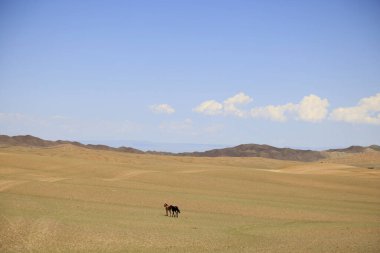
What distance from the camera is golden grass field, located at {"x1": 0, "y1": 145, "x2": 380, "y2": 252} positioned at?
15352 millimetres

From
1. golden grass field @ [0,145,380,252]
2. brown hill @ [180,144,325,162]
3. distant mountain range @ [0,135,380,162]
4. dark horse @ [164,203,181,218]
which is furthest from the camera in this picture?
brown hill @ [180,144,325,162]

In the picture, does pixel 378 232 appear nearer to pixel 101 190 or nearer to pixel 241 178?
pixel 101 190

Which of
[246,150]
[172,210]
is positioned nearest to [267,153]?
[246,150]

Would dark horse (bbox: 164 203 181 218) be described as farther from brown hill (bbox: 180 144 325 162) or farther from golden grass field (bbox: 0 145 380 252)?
brown hill (bbox: 180 144 325 162)

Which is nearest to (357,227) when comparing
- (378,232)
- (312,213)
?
(378,232)

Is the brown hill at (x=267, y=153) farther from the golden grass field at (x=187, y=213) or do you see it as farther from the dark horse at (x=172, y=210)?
the dark horse at (x=172, y=210)

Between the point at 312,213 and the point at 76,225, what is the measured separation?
12072mm

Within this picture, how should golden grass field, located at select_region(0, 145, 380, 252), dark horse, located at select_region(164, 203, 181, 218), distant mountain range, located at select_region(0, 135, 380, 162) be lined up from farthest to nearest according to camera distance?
distant mountain range, located at select_region(0, 135, 380, 162) < dark horse, located at select_region(164, 203, 181, 218) < golden grass field, located at select_region(0, 145, 380, 252)

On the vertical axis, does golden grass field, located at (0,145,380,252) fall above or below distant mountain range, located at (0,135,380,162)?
below

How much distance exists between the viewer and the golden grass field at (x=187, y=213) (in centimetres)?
1535

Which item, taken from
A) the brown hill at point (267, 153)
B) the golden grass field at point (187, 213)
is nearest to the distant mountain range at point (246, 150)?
the brown hill at point (267, 153)

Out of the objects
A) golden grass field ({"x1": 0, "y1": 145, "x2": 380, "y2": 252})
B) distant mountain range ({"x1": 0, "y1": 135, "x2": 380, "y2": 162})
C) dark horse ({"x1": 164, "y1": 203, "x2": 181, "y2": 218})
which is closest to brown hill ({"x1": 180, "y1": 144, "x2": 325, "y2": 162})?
distant mountain range ({"x1": 0, "y1": 135, "x2": 380, "y2": 162})

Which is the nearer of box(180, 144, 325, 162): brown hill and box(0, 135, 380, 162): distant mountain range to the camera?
box(0, 135, 380, 162): distant mountain range

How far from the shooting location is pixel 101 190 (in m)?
28.0
